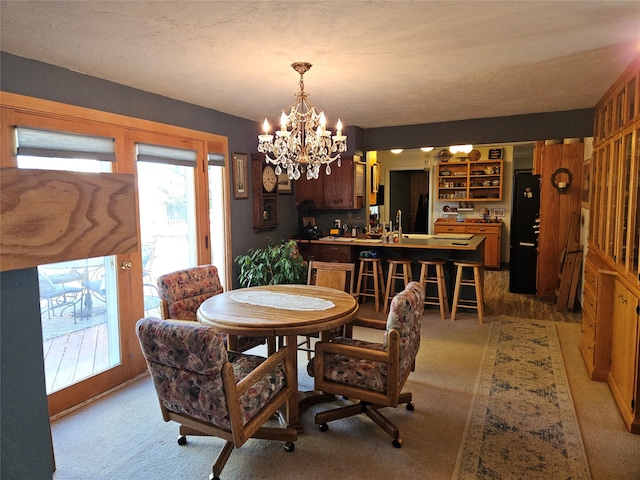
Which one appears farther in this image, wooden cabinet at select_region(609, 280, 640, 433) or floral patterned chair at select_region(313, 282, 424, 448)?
wooden cabinet at select_region(609, 280, 640, 433)

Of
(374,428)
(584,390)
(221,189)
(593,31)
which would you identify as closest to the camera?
(593,31)

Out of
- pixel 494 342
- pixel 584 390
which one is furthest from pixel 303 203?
pixel 584 390

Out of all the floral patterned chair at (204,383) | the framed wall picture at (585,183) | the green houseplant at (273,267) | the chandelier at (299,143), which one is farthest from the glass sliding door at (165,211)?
the framed wall picture at (585,183)

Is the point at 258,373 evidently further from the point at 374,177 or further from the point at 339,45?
the point at 374,177

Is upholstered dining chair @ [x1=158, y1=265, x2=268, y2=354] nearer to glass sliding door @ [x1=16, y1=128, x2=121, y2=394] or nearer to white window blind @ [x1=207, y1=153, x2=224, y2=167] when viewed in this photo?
glass sliding door @ [x1=16, y1=128, x2=121, y2=394]

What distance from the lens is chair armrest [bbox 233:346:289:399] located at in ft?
6.57

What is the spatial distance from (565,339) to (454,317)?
114cm

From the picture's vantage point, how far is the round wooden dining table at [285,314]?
8.05 feet

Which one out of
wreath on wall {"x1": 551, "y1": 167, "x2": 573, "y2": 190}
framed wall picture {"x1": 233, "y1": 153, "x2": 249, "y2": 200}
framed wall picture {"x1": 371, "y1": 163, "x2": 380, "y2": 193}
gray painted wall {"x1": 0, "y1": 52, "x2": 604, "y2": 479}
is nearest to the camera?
gray painted wall {"x1": 0, "y1": 52, "x2": 604, "y2": 479}

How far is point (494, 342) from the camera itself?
4.20 meters

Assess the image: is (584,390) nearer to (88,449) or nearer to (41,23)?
(88,449)

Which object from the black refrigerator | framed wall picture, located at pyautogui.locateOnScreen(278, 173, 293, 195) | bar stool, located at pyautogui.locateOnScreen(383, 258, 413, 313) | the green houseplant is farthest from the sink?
the green houseplant

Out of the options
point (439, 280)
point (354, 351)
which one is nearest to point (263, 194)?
point (439, 280)

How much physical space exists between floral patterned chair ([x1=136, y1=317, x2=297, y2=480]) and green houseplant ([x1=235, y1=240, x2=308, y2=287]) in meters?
2.30
